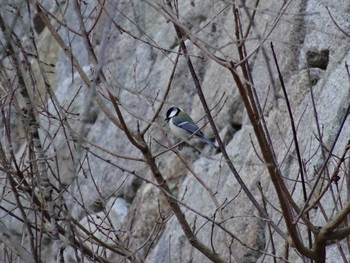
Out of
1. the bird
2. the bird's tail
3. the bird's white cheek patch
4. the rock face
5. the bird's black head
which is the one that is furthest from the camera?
the bird's white cheek patch

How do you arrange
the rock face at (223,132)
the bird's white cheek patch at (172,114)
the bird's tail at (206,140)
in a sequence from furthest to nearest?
the bird's white cheek patch at (172,114)
the bird's tail at (206,140)
the rock face at (223,132)

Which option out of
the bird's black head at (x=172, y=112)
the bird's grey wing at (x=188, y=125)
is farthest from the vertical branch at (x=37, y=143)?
the bird's black head at (x=172, y=112)

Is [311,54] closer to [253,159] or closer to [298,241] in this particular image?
[253,159]

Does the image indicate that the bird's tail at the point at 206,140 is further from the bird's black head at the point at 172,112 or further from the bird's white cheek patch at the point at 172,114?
the bird's white cheek patch at the point at 172,114

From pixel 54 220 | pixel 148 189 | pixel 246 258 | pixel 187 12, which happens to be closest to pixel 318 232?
pixel 54 220

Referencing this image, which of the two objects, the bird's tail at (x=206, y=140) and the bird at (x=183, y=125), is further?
the bird at (x=183, y=125)

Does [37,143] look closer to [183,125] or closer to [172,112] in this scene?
[183,125]

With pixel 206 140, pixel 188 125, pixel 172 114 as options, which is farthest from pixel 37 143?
pixel 172 114

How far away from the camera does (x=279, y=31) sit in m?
6.30

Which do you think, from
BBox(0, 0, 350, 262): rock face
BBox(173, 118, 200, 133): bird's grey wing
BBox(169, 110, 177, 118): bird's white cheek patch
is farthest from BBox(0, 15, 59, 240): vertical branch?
BBox(169, 110, 177, 118): bird's white cheek patch

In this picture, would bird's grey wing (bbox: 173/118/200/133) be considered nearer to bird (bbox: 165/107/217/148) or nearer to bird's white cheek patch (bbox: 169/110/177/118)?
bird (bbox: 165/107/217/148)

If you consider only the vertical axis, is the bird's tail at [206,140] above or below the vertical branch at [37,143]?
above

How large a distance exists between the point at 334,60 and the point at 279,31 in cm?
80

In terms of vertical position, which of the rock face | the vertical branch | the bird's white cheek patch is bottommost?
the vertical branch
